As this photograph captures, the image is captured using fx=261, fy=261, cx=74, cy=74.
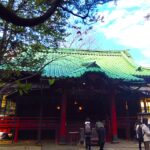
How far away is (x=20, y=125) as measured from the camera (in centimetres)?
1683

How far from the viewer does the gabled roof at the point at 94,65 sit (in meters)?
16.6

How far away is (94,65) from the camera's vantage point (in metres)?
16.6

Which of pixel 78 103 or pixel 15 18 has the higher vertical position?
pixel 78 103

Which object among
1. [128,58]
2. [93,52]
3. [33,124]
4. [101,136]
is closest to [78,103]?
[33,124]

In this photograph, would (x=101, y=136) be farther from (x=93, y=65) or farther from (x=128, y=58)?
(x=128, y=58)

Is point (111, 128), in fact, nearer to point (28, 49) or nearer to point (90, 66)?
point (90, 66)

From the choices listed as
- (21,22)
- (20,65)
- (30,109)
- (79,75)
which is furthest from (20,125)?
(21,22)

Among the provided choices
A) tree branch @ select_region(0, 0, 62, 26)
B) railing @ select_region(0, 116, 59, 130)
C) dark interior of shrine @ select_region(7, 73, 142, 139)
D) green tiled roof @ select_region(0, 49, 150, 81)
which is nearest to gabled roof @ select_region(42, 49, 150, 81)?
green tiled roof @ select_region(0, 49, 150, 81)

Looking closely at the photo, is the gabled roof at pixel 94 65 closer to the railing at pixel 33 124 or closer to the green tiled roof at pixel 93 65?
the green tiled roof at pixel 93 65

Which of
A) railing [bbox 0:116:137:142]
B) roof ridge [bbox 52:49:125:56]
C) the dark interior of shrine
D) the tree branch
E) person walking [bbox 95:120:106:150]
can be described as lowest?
person walking [bbox 95:120:106:150]

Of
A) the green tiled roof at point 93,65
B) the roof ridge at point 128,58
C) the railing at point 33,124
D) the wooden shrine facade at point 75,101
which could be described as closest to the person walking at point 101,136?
the wooden shrine facade at point 75,101

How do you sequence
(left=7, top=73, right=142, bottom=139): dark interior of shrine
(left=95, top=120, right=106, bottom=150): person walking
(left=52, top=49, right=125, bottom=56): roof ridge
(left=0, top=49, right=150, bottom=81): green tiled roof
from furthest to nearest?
1. (left=52, top=49, right=125, bottom=56): roof ridge
2. (left=7, top=73, right=142, bottom=139): dark interior of shrine
3. (left=0, top=49, right=150, bottom=81): green tiled roof
4. (left=95, top=120, right=106, bottom=150): person walking

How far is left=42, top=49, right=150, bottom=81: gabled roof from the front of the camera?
16.6 meters

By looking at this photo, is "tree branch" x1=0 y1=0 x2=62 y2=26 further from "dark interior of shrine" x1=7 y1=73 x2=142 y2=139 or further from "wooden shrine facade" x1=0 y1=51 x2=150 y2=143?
"dark interior of shrine" x1=7 y1=73 x2=142 y2=139
